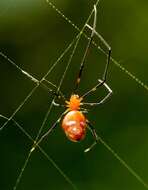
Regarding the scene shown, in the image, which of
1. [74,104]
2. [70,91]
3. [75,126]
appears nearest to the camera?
[75,126]

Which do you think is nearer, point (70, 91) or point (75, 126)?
point (75, 126)

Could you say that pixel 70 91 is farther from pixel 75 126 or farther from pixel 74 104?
pixel 75 126

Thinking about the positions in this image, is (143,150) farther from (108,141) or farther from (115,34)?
(115,34)

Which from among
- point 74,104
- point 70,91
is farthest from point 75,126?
point 70,91

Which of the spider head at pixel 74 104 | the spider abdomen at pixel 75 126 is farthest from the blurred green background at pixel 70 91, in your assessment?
the spider abdomen at pixel 75 126

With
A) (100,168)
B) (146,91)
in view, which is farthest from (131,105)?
(100,168)

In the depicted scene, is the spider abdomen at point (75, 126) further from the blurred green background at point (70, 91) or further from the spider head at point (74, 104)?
the blurred green background at point (70, 91)

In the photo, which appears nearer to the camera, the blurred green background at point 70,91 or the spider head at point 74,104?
the spider head at point 74,104

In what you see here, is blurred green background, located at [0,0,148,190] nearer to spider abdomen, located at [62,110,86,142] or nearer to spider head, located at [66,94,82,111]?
spider head, located at [66,94,82,111]
